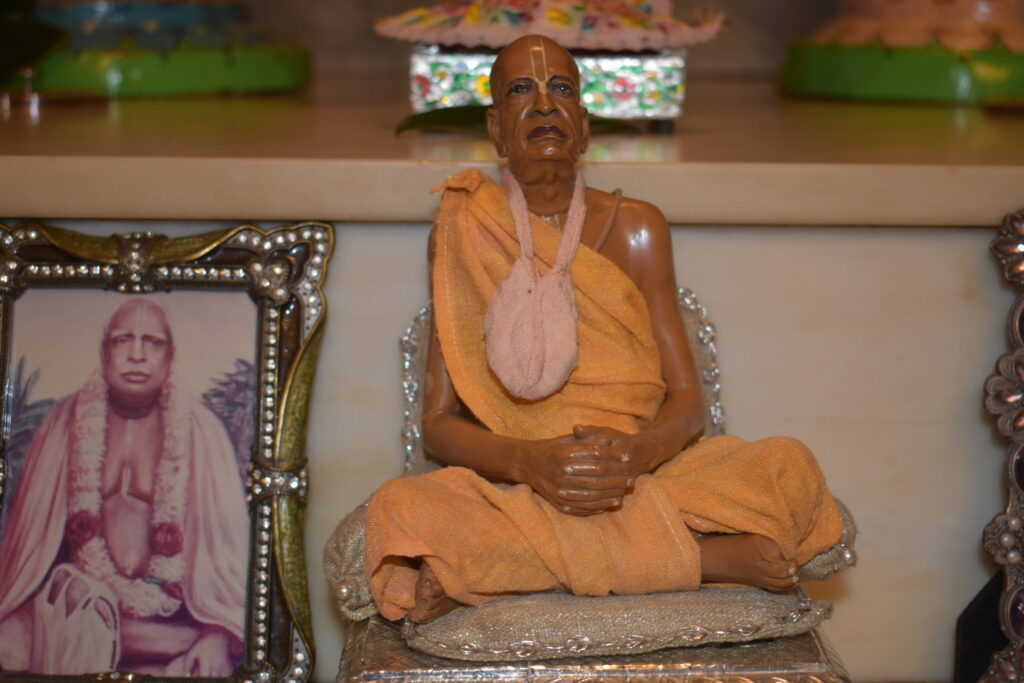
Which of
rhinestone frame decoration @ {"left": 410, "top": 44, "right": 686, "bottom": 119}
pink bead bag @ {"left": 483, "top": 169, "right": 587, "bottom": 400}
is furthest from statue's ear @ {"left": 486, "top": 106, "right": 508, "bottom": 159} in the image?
rhinestone frame decoration @ {"left": 410, "top": 44, "right": 686, "bottom": 119}

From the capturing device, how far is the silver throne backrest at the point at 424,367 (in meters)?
1.47

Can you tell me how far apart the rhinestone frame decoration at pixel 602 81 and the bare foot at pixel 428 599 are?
38.3 inches

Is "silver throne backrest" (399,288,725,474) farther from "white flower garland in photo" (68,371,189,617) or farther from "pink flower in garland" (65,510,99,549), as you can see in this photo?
"pink flower in garland" (65,510,99,549)

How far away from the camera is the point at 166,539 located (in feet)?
5.06

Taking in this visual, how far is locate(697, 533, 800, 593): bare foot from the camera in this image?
3.92 feet

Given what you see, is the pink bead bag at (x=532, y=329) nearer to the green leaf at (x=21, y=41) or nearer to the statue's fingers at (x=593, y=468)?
the statue's fingers at (x=593, y=468)

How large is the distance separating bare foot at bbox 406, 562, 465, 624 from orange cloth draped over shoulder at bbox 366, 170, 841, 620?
12mm

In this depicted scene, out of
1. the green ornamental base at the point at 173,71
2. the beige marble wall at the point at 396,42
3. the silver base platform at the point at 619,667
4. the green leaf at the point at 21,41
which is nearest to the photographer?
the silver base platform at the point at 619,667

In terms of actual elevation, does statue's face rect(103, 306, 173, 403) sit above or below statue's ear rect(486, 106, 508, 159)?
below

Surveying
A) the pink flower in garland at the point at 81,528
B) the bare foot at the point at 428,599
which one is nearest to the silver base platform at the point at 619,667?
the bare foot at the point at 428,599

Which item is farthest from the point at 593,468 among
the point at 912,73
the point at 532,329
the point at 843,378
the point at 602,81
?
the point at 912,73

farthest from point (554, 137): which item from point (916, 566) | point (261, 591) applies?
point (916, 566)

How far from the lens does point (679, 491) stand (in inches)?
48.0

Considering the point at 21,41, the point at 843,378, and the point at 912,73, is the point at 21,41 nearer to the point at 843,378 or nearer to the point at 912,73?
the point at 843,378
